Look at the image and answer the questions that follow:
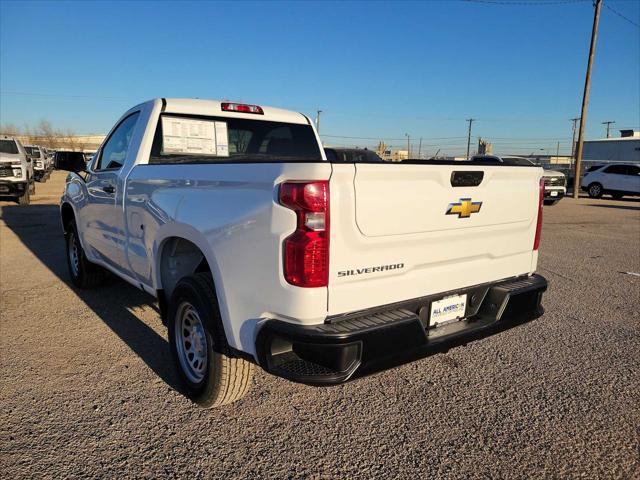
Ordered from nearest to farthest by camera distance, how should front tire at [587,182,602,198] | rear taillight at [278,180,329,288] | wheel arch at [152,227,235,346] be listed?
rear taillight at [278,180,329,288]
wheel arch at [152,227,235,346]
front tire at [587,182,602,198]

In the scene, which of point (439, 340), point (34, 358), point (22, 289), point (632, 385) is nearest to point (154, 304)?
point (34, 358)

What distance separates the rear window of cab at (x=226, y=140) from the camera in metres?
3.97

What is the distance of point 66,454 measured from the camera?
2518mm

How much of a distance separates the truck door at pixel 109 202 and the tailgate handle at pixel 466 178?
265 cm

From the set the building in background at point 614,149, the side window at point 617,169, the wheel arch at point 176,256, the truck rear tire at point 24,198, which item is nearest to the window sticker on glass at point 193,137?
the wheel arch at point 176,256

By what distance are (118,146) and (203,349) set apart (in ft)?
8.23

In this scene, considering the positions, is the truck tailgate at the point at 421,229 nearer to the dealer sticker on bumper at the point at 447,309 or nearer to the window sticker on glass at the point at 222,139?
the dealer sticker on bumper at the point at 447,309

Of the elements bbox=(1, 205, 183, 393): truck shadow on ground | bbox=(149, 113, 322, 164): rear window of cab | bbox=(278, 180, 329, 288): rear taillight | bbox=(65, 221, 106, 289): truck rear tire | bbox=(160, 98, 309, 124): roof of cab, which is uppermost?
bbox=(160, 98, 309, 124): roof of cab

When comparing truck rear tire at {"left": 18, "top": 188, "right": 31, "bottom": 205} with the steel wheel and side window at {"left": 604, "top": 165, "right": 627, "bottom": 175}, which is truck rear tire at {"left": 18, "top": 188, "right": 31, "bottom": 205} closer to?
the steel wheel

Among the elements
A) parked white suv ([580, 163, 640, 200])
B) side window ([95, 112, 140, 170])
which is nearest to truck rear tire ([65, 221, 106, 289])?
side window ([95, 112, 140, 170])

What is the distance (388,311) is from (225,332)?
887 millimetres

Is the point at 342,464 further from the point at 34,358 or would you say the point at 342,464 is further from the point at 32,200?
the point at 32,200

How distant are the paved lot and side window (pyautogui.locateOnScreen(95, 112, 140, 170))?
152 cm

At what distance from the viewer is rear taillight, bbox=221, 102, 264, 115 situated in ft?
14.1
